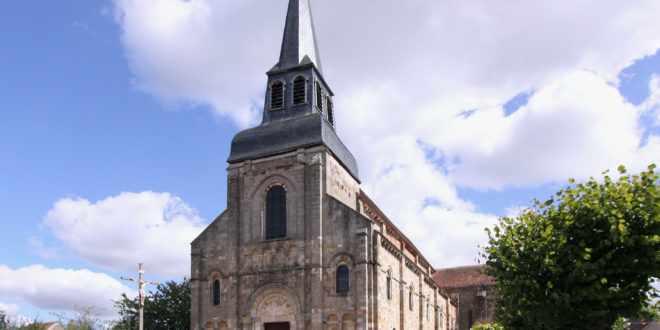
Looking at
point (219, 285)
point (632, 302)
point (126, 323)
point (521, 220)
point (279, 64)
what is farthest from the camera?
point (126, 323)

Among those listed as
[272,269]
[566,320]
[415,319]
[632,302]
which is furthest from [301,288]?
[632,302]

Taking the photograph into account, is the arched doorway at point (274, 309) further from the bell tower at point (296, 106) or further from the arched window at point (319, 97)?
the arched window at point (319, 97)

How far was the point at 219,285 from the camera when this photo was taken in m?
30.9

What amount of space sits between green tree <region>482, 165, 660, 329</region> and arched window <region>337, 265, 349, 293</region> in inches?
379

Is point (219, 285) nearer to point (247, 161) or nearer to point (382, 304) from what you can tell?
point (247, 161)

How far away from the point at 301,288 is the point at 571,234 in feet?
45.1

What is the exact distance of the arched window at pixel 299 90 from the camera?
110 ft

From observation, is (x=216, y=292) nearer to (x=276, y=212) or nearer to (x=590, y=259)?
(x=276, y=212)

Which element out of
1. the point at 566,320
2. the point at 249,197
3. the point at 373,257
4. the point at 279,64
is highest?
the point at 279,64

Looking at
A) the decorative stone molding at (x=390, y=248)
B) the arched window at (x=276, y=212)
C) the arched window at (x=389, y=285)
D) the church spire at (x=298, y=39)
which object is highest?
the church spire at (x=298, y=39)

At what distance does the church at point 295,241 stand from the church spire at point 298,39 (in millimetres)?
318

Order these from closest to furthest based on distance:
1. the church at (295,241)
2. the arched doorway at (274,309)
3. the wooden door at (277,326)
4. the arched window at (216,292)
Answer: the church at (295,241)
the arched doorway at (274,309)
the wooden door at (277,326)
the arched window at (216,292)

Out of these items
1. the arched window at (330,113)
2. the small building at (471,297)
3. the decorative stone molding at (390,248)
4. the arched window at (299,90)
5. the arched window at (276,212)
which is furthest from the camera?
the small building at (471,297)

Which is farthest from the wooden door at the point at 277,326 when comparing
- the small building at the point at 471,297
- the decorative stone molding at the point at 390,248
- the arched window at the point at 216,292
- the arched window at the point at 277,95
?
the small building at the point at 471,297
